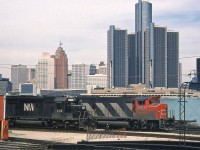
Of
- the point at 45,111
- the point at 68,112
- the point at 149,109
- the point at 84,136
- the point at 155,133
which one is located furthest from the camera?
the point at 45,111

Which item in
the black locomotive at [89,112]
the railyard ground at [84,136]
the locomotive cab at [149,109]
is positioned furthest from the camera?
the black locomotive at [89,112]

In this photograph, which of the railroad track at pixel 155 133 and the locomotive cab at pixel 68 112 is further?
the locomotive cab at pixel 68 112

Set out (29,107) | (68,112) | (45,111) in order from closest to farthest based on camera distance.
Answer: (68,112) → (45,111) → (29,107)

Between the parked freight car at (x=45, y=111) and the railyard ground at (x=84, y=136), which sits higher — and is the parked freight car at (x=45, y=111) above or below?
above

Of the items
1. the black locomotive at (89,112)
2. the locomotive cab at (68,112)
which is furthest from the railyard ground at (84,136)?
the black locomotive at (89,112)

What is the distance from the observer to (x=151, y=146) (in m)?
24.5

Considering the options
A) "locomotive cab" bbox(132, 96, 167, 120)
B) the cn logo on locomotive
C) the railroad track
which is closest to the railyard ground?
the railroad track

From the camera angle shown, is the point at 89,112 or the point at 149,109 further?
the point at 89,112

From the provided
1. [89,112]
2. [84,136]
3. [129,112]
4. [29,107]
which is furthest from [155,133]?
[29,107]

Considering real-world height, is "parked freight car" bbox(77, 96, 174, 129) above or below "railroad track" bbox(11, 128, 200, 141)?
above

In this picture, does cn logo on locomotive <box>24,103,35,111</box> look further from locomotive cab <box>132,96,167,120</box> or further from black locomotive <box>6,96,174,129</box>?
locomotive cab <box>132,96,167,120</box>

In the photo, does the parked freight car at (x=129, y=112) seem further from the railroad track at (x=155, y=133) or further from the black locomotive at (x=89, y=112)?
the railroad track at (x=155, y=133)

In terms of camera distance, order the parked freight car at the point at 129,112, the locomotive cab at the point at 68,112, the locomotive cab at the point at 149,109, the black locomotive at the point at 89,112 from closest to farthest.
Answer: the locomotive cab at the point at 149,109 < the parked freight car at the point at 129,112 < the black locomotive at the point at 89,112 < the locomotive cab at the point at 68,112

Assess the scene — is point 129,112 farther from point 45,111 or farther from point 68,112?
point 45,111
